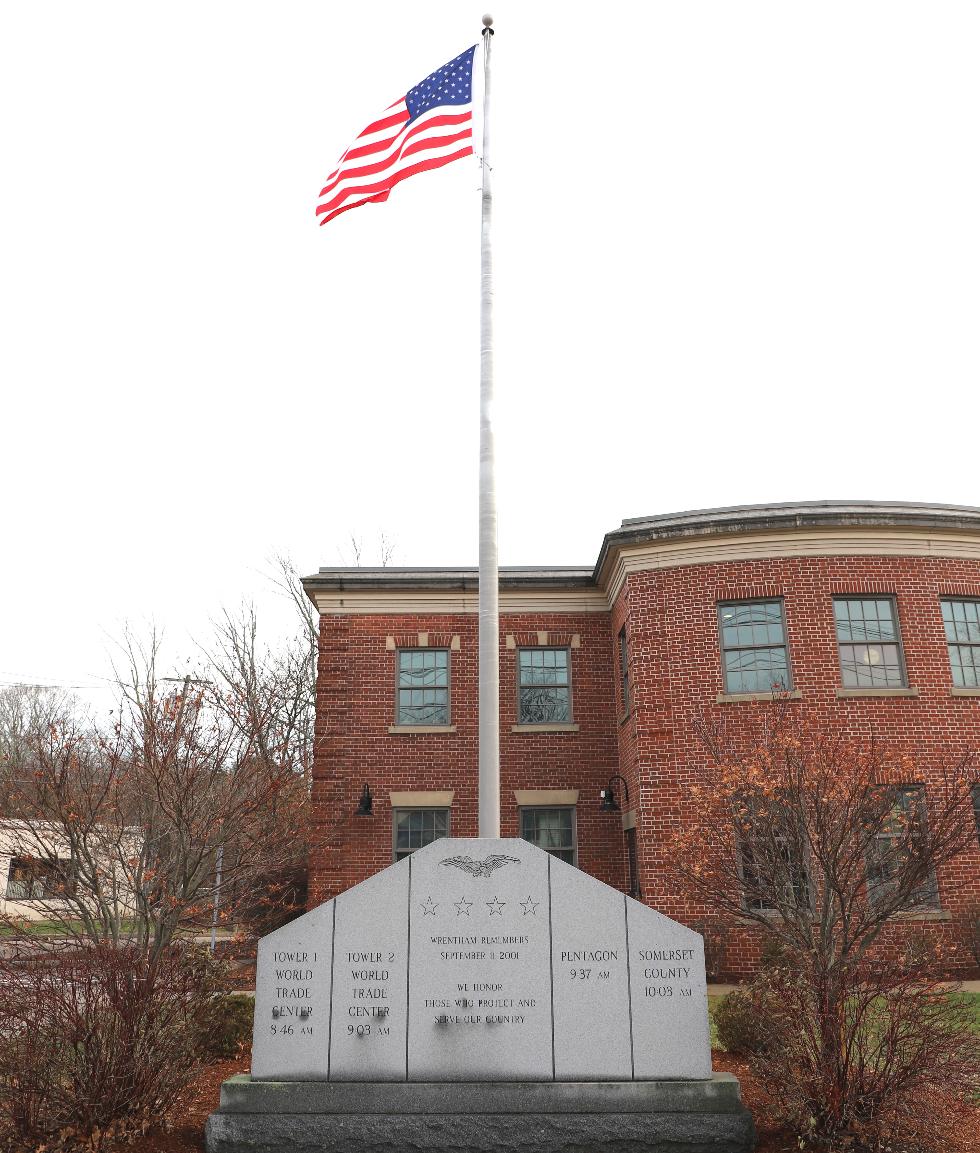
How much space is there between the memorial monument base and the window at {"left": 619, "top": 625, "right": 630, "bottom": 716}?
1106 cm

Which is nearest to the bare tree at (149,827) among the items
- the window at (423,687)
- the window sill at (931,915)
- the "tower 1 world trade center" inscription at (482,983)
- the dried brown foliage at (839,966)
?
the "tower 1 world trade center" inscription at (482,983)

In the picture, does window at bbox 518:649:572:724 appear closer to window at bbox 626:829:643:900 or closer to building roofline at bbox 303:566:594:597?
building roofline at bbox 303:566:594:597

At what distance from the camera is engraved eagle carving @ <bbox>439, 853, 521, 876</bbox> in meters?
7.58

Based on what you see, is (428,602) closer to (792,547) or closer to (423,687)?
(423,687)

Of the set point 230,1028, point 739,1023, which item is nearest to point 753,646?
point 739,1023

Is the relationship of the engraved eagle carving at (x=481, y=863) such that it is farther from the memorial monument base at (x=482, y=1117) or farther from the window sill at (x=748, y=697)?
the window sill at (x=748, y=697)

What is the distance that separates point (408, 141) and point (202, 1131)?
10542 millimetres

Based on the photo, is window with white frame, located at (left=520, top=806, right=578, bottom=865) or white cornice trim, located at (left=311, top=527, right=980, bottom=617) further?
window with white frame, located at (left=520, top=806, right=578, bottom=865)

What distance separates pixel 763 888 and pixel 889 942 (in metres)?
7.57

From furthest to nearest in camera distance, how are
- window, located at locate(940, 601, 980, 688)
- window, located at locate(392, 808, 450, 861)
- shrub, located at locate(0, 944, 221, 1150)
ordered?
window, located at locate(392, 808, 450, 861)
window, located at locate(940, 601, 980, 688)
shrub, located at locate(0, 944, 221, 1150)

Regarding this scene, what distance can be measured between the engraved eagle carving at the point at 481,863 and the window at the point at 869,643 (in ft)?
34.9

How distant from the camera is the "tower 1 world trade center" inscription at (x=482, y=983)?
23.2 feet

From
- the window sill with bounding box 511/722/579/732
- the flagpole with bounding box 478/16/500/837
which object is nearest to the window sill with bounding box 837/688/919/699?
the window sill with bounding box 511/722/579/732

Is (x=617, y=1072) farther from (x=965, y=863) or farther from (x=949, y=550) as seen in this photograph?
(x=949, y=550)
